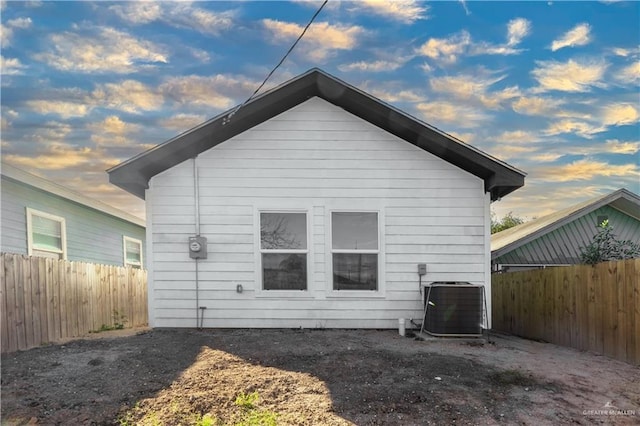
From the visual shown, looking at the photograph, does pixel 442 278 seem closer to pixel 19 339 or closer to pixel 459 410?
pixel 459 410

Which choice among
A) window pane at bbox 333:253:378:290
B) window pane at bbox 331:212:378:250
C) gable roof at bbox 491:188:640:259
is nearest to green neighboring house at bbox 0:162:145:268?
window pane at bbox 331:212:378:250

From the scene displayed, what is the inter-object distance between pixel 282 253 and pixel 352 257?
1289 mm

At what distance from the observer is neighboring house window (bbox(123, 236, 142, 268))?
572 inches

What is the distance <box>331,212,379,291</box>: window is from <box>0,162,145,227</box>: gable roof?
280 inches

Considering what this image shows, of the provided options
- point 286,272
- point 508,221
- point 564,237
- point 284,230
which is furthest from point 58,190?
point 508,221

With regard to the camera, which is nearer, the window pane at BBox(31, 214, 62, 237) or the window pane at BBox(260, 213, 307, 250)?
the window pane at BBox(260, 213, 307, 250)

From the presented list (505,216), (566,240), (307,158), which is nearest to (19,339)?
(307,158)

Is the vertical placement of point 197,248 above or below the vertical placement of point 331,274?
above

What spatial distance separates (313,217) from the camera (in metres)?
7.07

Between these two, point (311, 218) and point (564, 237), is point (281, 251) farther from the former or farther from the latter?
point (564, 237)

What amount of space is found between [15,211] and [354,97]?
8038 mm

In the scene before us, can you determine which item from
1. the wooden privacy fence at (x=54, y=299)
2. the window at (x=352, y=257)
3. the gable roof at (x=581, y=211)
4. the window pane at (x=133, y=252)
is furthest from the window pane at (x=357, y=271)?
the window pane at (x=133, y=252)

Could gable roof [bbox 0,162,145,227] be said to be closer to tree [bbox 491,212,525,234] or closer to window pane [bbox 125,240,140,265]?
window pane [bbox 125,240,140,265]

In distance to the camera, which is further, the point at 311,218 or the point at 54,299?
the point at 311,218
